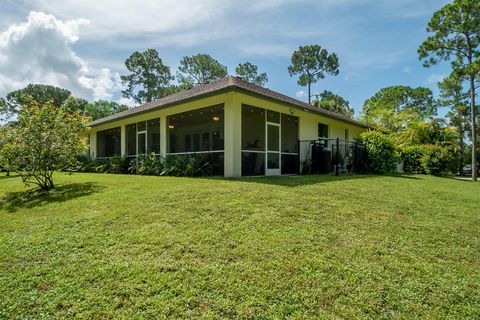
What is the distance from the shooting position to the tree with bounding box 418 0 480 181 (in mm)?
13438

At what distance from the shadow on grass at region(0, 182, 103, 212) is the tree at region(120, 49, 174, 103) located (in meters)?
27.8

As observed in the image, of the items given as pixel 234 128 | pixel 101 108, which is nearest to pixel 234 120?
pixel 234 128

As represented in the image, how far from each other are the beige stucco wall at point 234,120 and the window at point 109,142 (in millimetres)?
625

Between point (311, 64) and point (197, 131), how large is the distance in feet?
81.1

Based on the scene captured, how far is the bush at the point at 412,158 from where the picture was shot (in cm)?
1656

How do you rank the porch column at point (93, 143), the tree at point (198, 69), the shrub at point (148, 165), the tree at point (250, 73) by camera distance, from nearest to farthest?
1. the shrub at point (148, 165)
2. the porch column at point (93, 143)
3. the tree at point (198, 69)
4. the tree at point (250, 73)

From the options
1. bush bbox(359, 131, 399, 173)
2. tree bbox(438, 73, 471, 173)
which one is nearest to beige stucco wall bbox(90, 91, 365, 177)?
bush bbox(359, 131, 399, 173)

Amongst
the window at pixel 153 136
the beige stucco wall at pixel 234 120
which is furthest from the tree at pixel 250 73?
the window at pixel 153 136

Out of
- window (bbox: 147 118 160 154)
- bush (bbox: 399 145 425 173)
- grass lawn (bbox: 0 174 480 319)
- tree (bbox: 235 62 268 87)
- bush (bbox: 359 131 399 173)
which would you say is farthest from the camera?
tree (bbox: 235 62 268 87)

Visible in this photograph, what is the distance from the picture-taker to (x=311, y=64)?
3097 centimetres

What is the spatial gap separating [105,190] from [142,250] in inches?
170

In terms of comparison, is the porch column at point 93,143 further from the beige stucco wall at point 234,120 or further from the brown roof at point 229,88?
the beige stucco wall at point 234,120

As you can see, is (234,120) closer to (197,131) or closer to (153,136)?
(197,131)

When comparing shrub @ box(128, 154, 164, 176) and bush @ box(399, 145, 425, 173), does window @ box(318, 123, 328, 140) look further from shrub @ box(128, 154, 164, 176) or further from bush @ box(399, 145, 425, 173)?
shrub @ box(128, 154, 164, 176)
